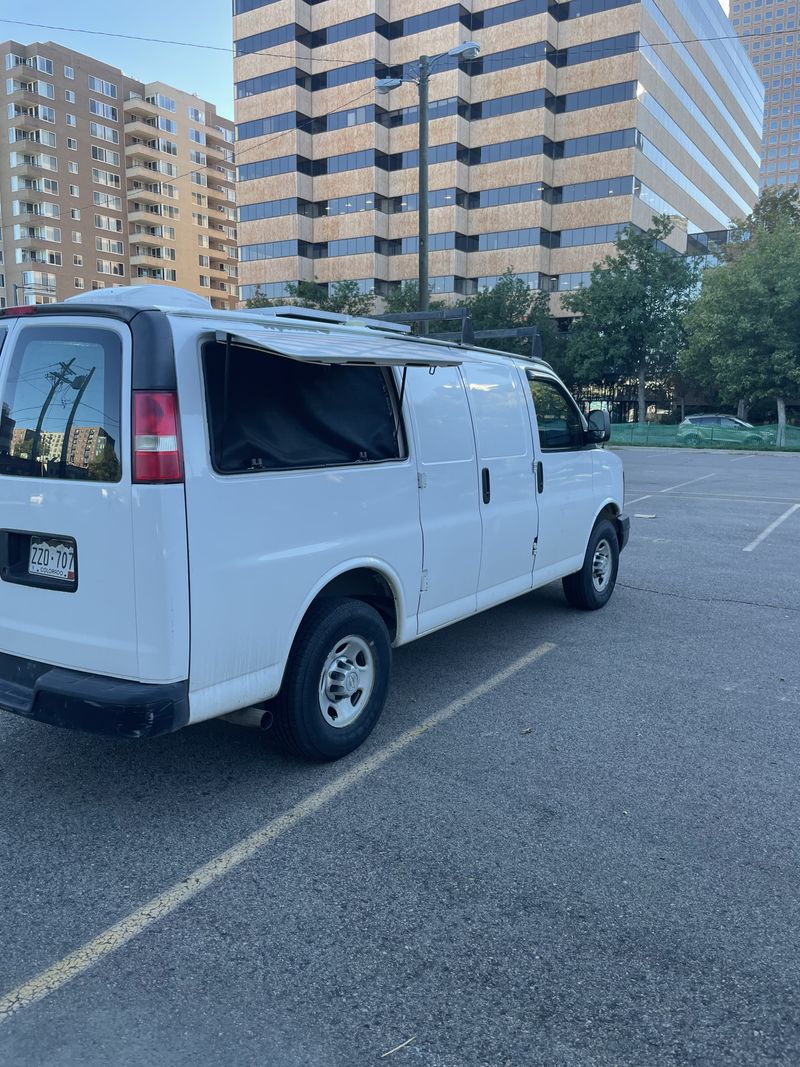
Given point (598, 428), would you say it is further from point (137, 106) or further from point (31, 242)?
point (137, 106)

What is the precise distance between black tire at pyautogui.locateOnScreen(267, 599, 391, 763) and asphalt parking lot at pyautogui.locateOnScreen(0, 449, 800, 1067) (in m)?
0.16

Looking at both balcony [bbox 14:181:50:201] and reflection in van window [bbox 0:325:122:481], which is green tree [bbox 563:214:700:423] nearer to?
reflection in van window [bbox 0:325:122:481]

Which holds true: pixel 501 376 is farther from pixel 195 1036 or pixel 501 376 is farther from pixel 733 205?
pixel 733 205

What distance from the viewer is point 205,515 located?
3.07 meters

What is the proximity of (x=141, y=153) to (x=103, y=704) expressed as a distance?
8888 centimetres

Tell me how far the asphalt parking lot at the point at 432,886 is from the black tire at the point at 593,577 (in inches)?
59.4

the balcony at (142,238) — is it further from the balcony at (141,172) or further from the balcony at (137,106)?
the balcony at (137,106)

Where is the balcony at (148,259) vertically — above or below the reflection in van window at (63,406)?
above

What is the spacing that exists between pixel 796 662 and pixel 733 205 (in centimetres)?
9831

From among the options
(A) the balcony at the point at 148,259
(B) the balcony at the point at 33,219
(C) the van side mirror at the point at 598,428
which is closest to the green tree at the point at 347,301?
(B) the balcony at the point at 33,219

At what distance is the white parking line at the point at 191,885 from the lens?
2359mm

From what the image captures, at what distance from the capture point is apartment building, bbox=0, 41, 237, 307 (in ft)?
237

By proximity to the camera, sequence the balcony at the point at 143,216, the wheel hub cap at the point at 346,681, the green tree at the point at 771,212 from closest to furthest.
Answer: the wheel hub cap at the point at 346,681, the green tree at the point at 771,212, the balcony at the point at 143,216

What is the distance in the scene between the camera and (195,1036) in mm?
2186
